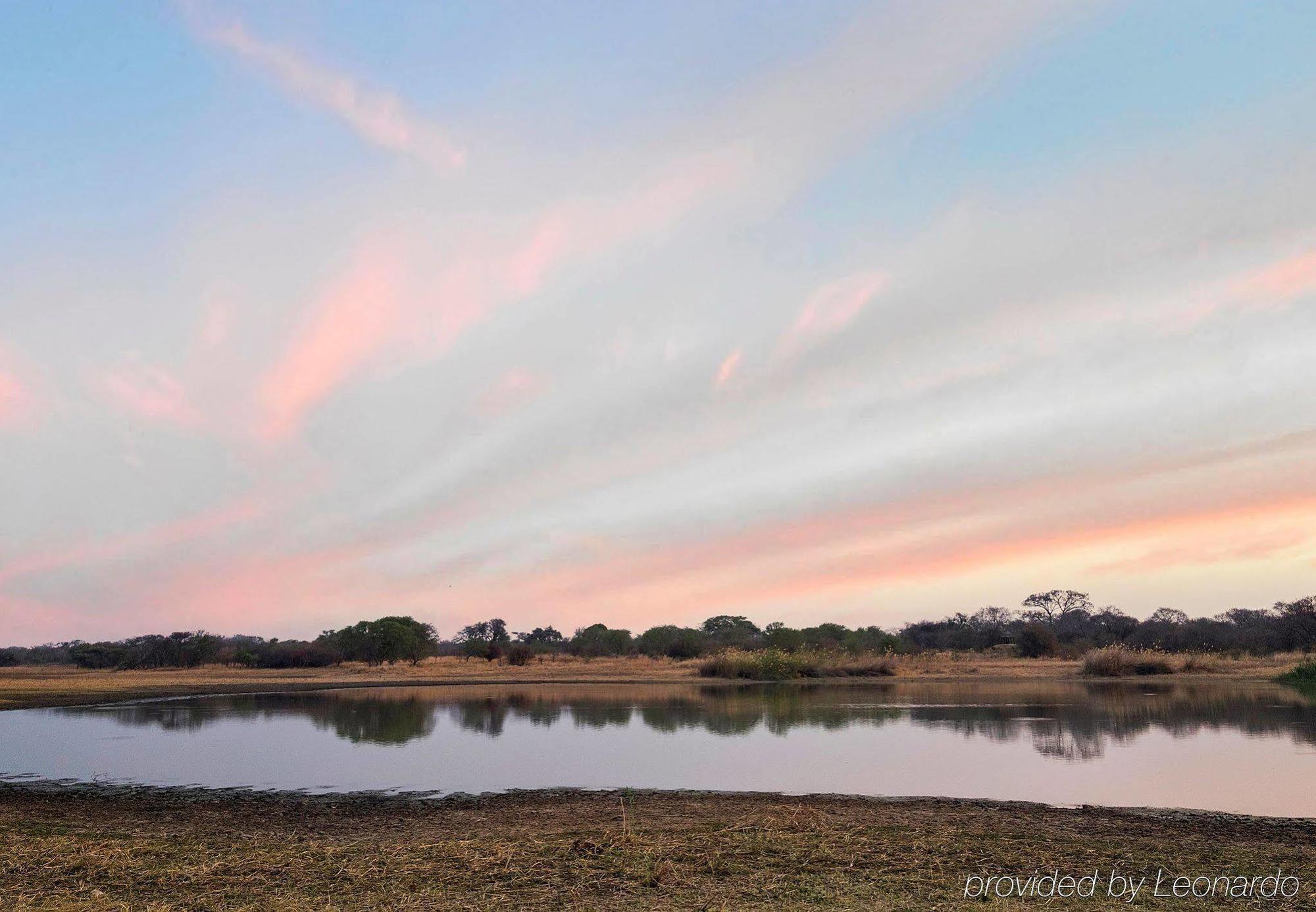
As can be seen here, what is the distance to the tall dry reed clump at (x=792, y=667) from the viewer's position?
44.4 m

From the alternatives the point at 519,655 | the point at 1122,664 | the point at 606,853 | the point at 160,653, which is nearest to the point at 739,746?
the point at 606,853

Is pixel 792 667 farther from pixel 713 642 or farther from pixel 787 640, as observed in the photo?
pixel 713 642

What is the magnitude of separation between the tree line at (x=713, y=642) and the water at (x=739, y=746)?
27053 millimetres

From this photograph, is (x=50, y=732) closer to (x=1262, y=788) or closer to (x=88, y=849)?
(x=88, y=849)

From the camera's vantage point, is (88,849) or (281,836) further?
(281,836)

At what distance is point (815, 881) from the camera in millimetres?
7406

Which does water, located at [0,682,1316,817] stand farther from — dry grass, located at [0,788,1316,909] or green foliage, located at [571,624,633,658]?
green foliage, located at [571,624,633,658]

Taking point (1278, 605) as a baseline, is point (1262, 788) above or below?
below

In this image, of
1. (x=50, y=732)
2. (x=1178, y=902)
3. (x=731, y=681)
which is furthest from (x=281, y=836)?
(x=731, y=681)

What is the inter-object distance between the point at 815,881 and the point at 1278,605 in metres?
75.3

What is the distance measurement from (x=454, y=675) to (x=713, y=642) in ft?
121

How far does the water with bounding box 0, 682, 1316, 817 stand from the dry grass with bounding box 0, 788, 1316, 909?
2244mm

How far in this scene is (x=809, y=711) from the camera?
26000 mm

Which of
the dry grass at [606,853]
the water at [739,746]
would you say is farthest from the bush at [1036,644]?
the dry grass at [606,853]
